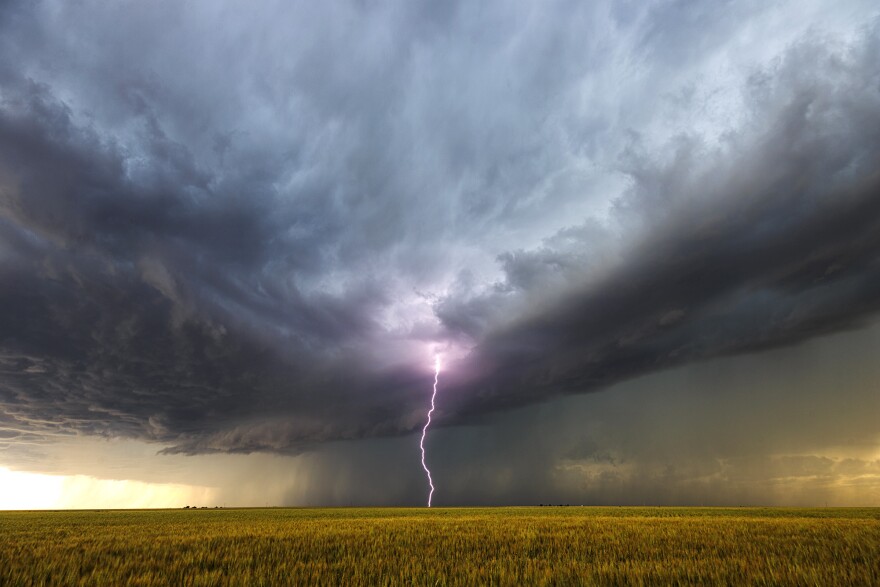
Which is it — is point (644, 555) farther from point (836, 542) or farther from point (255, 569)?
point (255, 569)

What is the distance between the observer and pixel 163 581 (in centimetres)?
894

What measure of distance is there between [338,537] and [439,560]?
7.76 metres

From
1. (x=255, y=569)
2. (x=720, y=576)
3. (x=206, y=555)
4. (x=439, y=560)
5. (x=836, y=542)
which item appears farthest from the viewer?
(x=836, y=542)

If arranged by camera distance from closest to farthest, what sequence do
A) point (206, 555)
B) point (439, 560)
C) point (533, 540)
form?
point (439, 560) < point (206, 555) < point (533, 540)

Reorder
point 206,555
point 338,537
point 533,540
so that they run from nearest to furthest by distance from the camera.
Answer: point 206,555
point 533,540
point 338,537

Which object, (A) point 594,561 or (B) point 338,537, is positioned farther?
(B) point 338,537

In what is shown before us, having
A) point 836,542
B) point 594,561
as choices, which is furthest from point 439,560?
point 836,542

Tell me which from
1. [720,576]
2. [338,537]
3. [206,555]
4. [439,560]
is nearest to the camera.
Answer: [720,576]

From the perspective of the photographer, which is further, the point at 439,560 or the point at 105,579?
the point at 439,560

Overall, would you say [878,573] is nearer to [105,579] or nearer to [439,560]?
[439,560]

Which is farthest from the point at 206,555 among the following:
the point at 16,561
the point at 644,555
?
the point at 644,555

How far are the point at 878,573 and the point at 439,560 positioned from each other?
389 inches

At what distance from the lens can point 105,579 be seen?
9203 millimetres

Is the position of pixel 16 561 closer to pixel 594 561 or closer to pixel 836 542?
pixel 594 561
